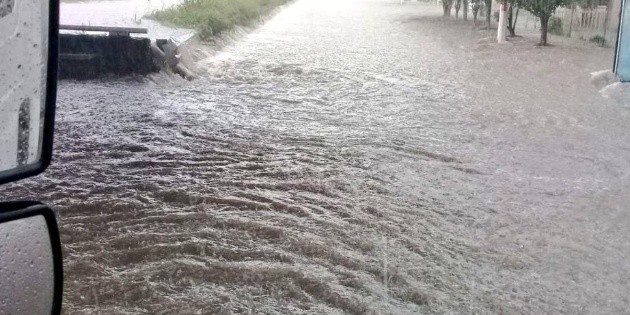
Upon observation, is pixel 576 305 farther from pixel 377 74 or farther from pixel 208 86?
pixel 377 74


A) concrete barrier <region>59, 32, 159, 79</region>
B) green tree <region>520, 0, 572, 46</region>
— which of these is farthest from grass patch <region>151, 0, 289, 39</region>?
green tree <region>520, 0, 572, 46</region>

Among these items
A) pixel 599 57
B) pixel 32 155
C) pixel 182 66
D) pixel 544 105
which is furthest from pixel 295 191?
pixel 599 57

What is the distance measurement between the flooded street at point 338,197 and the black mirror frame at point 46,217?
8.21 ft

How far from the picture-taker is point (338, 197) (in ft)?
19.7

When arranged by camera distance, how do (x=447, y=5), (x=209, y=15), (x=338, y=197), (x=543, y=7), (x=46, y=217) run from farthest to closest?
(x=447, y=5), (x=209, y=15), (x=543, y=7), (x=338, y=197), (x=46, y=217)

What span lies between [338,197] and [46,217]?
4643 millimetres

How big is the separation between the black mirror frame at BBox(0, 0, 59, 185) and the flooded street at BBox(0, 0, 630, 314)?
253cm

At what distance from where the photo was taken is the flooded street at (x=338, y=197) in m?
4.21

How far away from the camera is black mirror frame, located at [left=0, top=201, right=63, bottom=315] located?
4.46 feet

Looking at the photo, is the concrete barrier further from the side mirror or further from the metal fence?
the metal fence

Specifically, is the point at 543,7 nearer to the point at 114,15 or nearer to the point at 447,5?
the point at 114,15

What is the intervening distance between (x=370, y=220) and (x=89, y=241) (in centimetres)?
209

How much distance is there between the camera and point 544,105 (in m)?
10.2

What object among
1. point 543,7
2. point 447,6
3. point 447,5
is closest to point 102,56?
point 543,7
